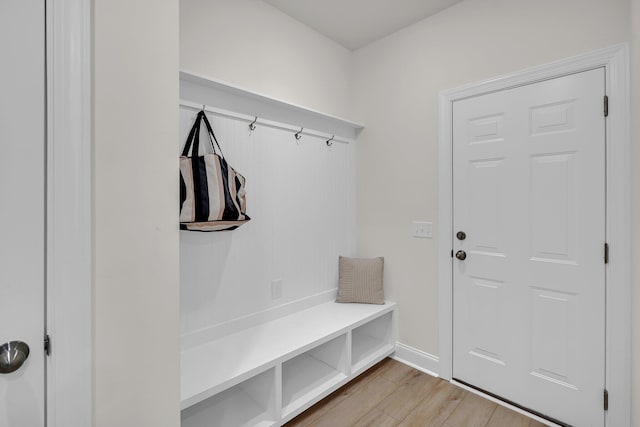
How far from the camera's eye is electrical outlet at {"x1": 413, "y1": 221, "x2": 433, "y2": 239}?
2.21 m

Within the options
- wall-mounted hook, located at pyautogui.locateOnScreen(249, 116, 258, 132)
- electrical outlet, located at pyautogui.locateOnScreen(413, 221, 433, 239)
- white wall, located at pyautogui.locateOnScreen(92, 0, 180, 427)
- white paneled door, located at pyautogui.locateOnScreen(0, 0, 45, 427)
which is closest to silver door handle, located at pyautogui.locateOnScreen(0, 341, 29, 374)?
white paneled door, located at pyautogui.locateOnScreen(0, 0, 45, 427)

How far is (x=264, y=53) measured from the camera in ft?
6.82

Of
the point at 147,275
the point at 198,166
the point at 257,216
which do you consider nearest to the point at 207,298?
the point at 257,216

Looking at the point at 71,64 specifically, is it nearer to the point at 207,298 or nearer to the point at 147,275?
the point at 147,275

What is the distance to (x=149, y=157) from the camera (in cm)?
96

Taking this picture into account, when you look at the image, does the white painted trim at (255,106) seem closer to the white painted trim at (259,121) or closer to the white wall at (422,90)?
the white painted trim at (259,121)

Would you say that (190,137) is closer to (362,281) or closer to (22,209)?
(22,209)

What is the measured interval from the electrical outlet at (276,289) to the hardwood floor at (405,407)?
2.32 feet

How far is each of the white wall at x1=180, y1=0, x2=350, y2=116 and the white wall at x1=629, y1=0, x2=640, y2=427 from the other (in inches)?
69.8

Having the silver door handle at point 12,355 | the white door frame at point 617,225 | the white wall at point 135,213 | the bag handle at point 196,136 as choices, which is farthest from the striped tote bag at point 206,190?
the white door frame at point 617,225

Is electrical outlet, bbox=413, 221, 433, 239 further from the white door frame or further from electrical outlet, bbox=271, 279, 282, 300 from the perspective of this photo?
electrical outlet, bbox=271, 279, 282, 300

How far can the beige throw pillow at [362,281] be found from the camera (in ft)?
7.91

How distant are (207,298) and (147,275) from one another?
0.87 m

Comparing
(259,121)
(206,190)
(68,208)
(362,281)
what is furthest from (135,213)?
(362,281)
